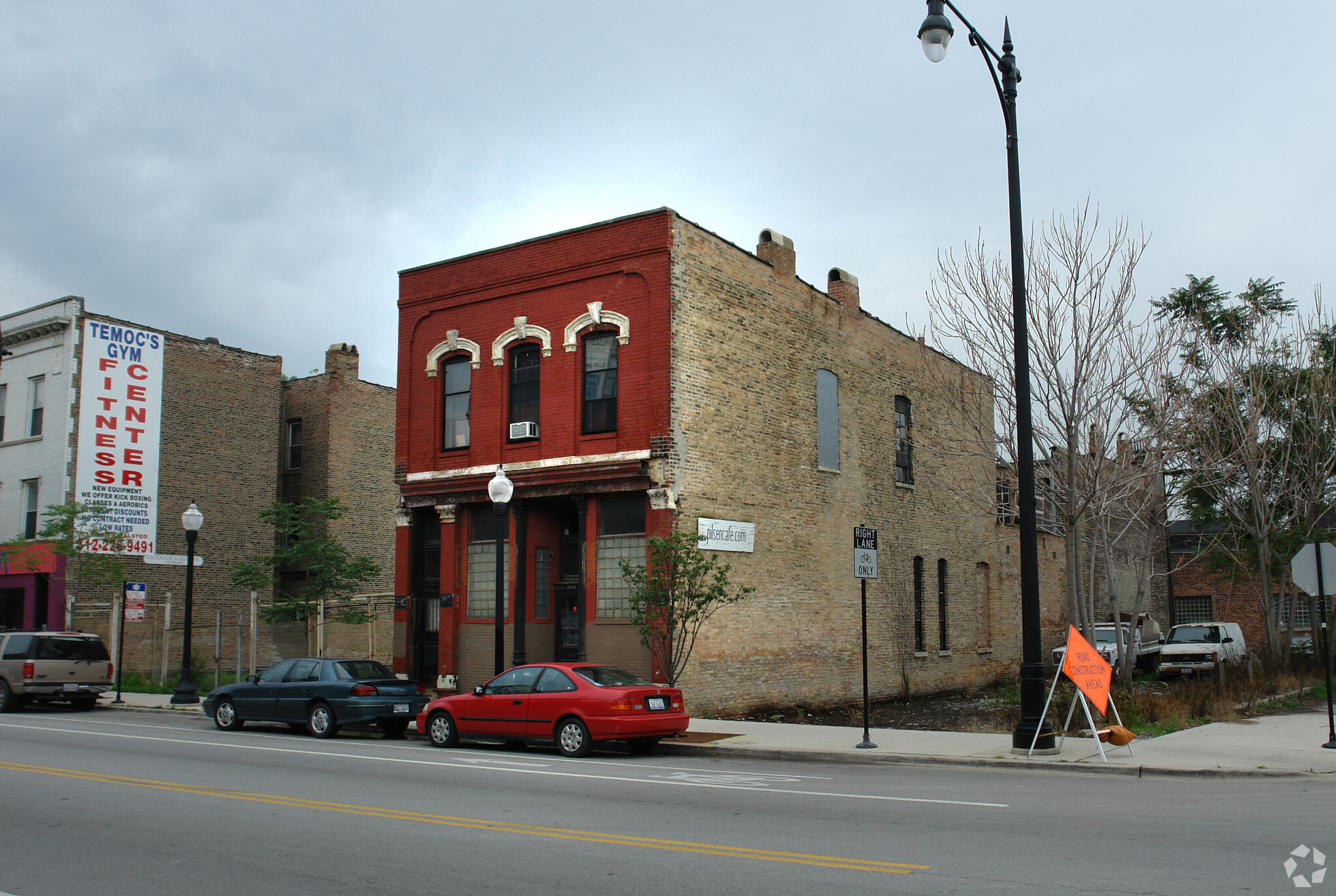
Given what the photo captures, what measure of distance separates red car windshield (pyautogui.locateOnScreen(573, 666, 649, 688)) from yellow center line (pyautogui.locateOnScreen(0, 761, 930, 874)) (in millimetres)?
5344

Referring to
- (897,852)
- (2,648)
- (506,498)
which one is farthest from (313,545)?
(897,852)

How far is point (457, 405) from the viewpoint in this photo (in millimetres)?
23984

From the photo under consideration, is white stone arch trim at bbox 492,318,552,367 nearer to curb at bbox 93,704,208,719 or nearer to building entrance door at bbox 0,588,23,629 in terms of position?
curb at bbox 93,704,208,719

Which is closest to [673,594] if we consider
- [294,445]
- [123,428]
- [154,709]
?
[154,709]

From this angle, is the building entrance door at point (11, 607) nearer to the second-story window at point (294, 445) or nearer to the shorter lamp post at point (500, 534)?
the second-story window at point (294, 445)

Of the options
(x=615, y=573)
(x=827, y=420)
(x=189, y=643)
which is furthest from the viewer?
(x=827, y=420)

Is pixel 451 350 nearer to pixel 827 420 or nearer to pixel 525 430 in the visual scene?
pixel 525 430

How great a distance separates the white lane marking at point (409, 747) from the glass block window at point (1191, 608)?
38.8m

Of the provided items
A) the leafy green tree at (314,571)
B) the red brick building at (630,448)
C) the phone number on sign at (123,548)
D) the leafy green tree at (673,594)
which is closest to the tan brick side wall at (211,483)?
the phone number on sign at (123,548)

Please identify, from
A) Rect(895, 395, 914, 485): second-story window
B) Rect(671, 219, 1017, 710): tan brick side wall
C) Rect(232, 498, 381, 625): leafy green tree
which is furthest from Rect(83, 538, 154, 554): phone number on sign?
Rect(895, 395, 914, 485): second-story window

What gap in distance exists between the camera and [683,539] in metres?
19.3

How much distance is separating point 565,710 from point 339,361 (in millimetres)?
25664

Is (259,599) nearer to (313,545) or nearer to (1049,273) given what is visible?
(313,545)

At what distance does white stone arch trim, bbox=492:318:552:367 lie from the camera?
73.1 feet
